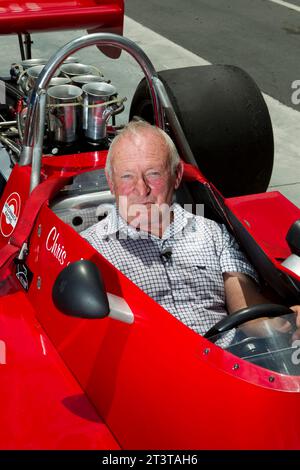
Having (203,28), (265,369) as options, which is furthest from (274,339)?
(203,28)

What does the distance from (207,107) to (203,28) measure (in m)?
4.69

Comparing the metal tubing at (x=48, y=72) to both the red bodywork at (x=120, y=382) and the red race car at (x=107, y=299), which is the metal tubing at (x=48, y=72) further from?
the red bodywork at (x=120, y=382)

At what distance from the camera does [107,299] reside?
2.05 m

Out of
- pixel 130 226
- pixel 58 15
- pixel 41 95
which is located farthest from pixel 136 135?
pixel 58 15

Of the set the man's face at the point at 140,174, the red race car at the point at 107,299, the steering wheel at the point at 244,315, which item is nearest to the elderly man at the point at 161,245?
the man's face at the point at 140,174

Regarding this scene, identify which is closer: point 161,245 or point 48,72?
point 161,245

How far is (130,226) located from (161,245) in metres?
0.12

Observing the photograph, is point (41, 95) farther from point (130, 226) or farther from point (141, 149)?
point (130, 226)

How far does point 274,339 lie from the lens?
2.14m

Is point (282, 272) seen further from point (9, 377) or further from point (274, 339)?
point (9, 377)

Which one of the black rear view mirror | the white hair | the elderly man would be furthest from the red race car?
the white hair

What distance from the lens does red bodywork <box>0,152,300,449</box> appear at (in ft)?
6.59

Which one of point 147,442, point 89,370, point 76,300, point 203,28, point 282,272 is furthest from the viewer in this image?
point 203,28

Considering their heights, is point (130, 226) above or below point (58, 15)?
below
